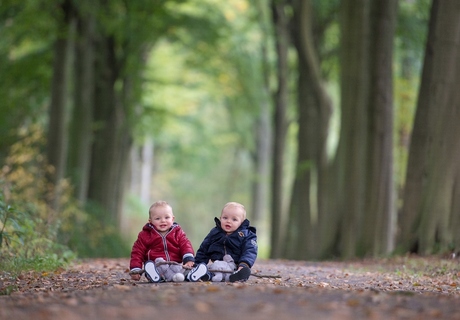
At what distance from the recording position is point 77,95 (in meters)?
21.0

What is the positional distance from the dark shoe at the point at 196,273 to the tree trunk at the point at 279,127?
16504 mm

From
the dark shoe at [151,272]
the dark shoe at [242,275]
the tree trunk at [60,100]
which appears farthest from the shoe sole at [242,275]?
the tree trunk at [60,100]

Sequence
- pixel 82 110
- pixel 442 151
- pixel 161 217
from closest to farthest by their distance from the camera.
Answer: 1. pixel 161 217
2. pixel 442 151
3. pixel 82 110

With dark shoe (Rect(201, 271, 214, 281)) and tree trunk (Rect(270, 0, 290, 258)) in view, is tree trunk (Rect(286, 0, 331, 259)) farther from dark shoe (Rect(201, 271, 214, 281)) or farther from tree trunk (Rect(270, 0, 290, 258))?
dark shoe (Rect(201, 271, 214, 281))

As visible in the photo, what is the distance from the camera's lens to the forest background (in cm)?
1452

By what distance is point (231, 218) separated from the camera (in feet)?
28.4

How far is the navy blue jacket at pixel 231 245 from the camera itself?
865 cm

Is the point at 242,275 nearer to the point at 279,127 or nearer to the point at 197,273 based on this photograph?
the point at 197,273

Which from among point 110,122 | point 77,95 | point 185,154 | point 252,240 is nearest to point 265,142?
point 185,154

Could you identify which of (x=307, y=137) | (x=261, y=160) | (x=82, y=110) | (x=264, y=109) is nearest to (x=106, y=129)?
(x=82, y=110)

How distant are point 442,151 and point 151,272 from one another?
7.36m

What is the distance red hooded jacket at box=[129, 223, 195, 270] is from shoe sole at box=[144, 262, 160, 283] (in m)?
0.29

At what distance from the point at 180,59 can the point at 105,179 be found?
46.2 ft

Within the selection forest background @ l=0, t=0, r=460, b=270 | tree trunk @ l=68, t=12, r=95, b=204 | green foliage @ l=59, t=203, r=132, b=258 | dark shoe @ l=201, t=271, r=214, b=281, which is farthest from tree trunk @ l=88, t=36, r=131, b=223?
dark shoe @ l=201, t=271, r=214, b=281
